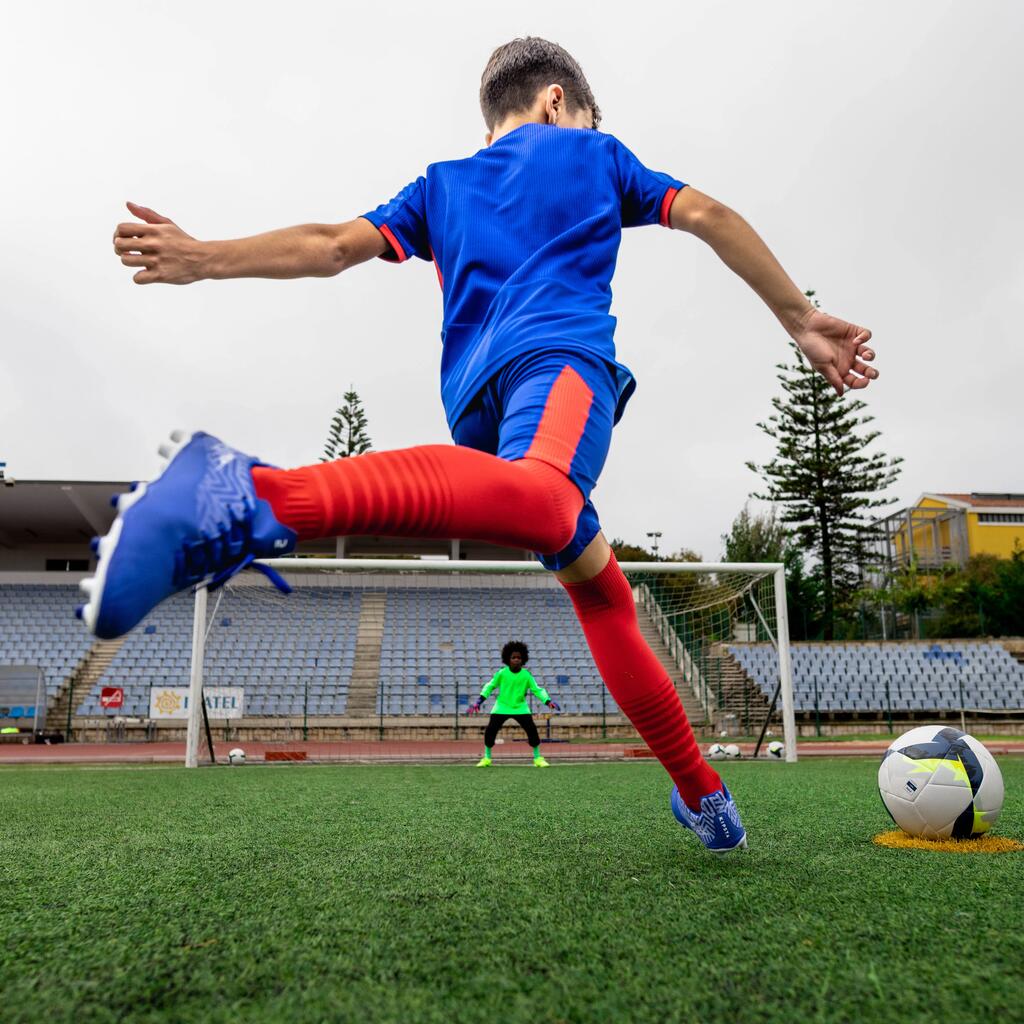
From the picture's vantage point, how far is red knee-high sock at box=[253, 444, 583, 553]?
130cm

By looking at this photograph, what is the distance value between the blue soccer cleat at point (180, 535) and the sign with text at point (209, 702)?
532 inches

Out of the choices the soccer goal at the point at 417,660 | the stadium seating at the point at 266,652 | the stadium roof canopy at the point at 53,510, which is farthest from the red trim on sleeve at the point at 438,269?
the stadium roof canopy at the point at 53,510

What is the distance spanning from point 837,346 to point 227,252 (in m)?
1.43

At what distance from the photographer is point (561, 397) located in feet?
5.63

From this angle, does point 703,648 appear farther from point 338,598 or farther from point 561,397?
point 561,397

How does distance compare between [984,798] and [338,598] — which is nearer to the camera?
[984,798]

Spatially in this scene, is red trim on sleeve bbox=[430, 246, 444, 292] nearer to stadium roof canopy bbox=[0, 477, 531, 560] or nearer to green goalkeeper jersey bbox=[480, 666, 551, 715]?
green goalkeeper jersey bbox=[480, 666, 551, 715]

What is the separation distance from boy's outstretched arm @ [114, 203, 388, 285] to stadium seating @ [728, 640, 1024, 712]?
16.6 metres

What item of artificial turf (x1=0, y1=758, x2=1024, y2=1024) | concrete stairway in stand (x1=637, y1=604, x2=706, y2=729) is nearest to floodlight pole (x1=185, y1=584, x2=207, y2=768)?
concrete stairway in stand (x1=637, y1=604, x2=706, y2=729)

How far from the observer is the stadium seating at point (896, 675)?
763 inches

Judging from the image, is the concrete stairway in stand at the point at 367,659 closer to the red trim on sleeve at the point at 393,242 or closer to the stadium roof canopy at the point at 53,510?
the stadium roof canopy at the point at 53,510

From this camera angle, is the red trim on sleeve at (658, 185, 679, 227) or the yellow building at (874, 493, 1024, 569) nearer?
the red trim on sleeve at (658, 185, 679, 227)

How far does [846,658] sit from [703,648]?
9940 millimetres

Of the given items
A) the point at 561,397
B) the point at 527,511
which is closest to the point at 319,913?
the point at 527,511
